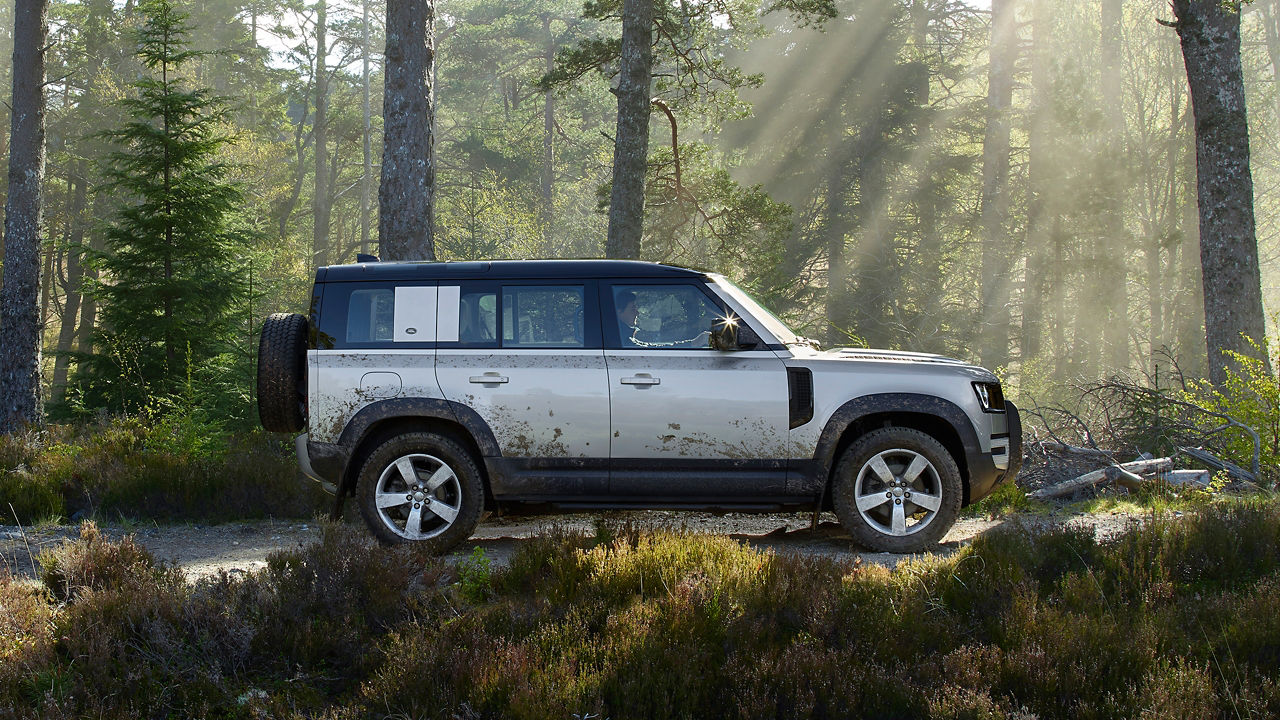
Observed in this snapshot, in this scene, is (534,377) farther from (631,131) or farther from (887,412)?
(631,131)

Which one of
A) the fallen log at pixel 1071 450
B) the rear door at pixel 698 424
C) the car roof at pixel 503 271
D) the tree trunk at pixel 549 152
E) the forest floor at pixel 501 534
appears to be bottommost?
the forest floor at pixel 501 534

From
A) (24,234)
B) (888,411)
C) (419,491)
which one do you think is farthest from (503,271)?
(24,234)

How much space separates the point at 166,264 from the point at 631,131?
756 cm

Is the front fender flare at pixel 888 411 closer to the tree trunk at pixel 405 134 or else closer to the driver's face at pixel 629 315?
the driver's face at pixel 629 315

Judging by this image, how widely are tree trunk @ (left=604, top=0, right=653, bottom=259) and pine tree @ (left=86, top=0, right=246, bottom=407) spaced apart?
613cm

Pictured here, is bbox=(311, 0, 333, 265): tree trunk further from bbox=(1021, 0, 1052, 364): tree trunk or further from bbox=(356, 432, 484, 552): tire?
bbox=(356, 432, 484, 552): tire

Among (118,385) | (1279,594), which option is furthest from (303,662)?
(118,385)

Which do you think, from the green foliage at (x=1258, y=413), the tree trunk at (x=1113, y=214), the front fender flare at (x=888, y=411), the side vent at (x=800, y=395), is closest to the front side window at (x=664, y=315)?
the side vent at (x=800, y=395)

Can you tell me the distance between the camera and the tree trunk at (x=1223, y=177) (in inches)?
453

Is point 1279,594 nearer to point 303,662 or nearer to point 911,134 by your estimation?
point 303,662

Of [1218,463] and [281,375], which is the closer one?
[281,375]

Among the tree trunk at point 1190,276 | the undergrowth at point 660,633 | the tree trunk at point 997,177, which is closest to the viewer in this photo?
the undergrowth at point 660,633

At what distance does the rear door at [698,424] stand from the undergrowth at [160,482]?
395 centimetres

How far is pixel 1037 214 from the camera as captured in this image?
97.7 ft
